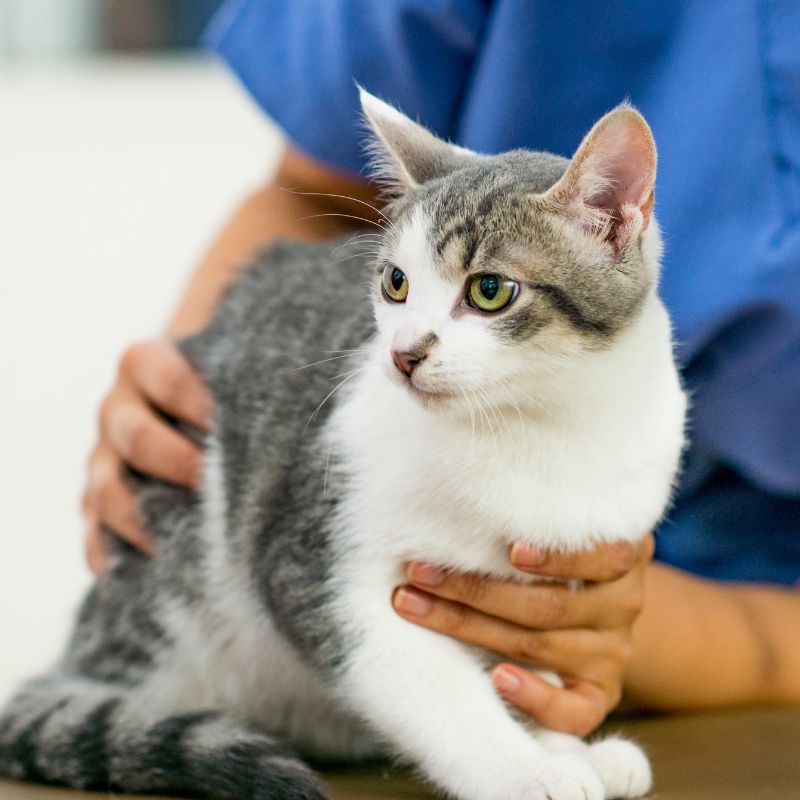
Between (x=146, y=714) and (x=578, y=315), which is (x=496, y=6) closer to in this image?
(x=578, y=315)

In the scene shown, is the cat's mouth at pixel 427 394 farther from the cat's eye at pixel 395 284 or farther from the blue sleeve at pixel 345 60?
the blue sleeve at pixel 345 60

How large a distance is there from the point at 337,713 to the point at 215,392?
42cm

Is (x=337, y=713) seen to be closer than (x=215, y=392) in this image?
Yes

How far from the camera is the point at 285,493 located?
1204 mm

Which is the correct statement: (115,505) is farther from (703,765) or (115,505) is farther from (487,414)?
(703,765)

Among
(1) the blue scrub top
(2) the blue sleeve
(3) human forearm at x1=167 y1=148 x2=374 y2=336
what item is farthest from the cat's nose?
(3) human forearm at x1=167 y1=148 x2=374 y2=336

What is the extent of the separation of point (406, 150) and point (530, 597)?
0.46m

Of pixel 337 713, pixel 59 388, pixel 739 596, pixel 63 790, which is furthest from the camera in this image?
pixel 59 388

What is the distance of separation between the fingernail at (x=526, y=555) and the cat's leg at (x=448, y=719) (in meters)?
0.11

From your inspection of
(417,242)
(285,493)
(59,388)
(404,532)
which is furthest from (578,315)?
(59,388)

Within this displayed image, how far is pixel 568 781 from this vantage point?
96cm

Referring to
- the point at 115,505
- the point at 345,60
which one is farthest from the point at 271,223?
the point at 115,505

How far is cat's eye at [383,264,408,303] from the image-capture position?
1033 millimetres

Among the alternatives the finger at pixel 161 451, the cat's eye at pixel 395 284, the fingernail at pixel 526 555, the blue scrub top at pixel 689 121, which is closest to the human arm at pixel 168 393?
the finger at pixel 161 451
